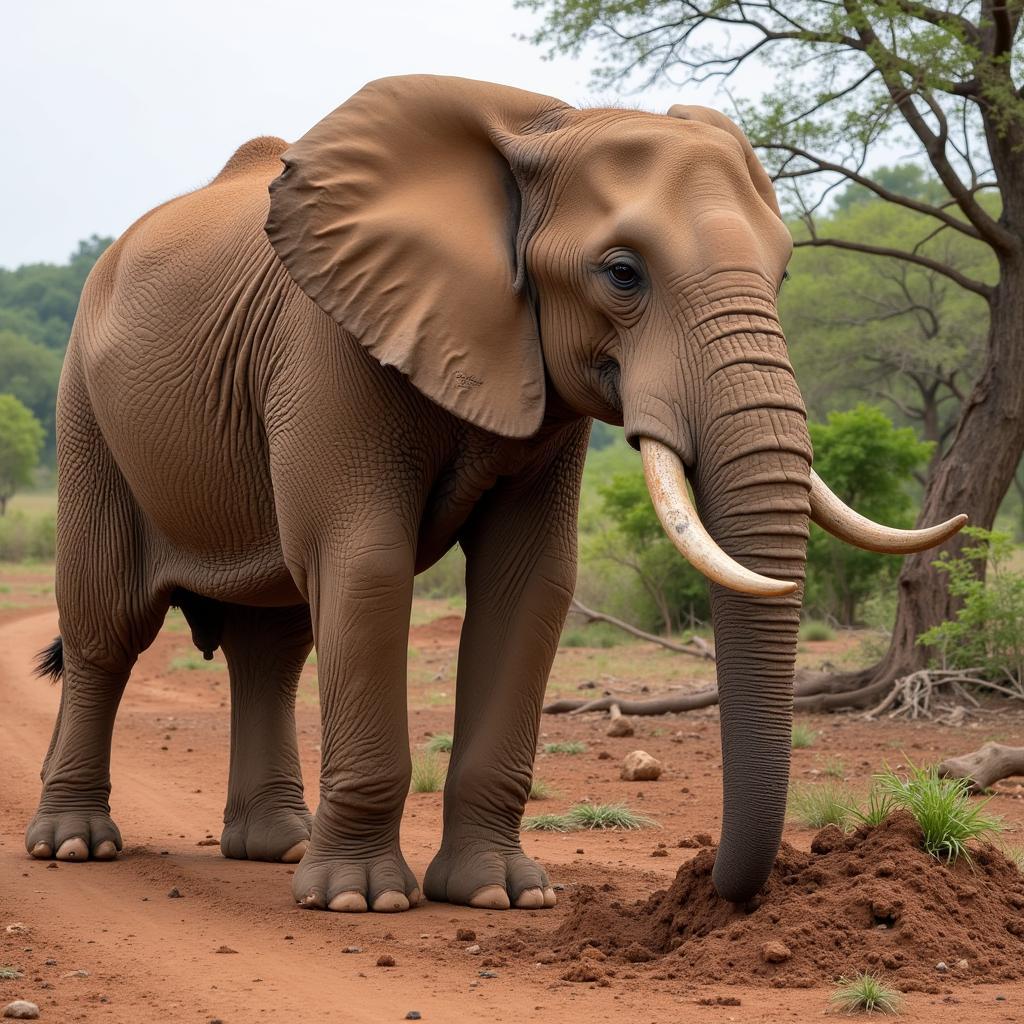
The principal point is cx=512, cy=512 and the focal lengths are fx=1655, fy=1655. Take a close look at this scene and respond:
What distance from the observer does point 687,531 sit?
15.4 ft

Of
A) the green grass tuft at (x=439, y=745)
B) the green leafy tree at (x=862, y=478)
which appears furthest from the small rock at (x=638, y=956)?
the green leafy tree at (x=862, y=478)

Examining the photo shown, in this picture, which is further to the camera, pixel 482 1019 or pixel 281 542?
pixel 281 542

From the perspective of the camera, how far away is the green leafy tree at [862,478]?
21531 mm

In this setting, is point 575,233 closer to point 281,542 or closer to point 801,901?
point 281,542

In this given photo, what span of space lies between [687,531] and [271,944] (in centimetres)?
209

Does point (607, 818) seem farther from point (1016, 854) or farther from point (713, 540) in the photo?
point (713, 540)

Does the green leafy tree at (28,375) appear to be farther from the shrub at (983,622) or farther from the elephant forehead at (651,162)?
the elephant forehead at (651,162)

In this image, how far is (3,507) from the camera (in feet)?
176

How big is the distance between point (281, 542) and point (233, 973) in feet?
5.86

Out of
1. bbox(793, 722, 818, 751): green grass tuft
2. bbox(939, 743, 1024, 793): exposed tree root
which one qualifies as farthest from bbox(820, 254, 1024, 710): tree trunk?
bbox(939, 743, 1024, 793): exposed tree root

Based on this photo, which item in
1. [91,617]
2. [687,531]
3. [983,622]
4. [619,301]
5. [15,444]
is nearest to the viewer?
[687,531]

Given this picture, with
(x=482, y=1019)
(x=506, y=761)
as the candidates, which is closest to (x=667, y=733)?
(x=506, y=761)

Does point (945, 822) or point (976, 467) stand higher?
point (976, 467)

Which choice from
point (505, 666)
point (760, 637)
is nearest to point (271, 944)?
point (505, 666)
